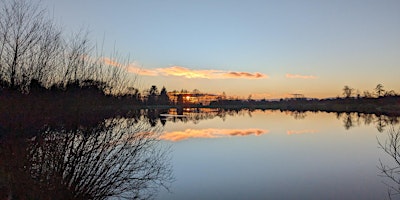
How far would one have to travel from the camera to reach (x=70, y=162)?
4973 millimetres

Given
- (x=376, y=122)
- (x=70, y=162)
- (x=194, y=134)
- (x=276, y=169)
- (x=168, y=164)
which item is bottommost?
(x=276, y=169)

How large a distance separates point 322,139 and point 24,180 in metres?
18.9

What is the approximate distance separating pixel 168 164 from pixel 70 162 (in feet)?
17.9

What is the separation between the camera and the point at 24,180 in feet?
14.3

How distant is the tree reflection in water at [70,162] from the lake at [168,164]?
1cm

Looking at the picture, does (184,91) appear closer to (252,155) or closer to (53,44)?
(252,155)

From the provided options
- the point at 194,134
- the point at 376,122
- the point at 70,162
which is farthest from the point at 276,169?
the point at 376,122

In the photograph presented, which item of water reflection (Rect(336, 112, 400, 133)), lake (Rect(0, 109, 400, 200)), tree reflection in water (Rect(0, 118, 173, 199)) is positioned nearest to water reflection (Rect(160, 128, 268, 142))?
lake (Rect(0, 109, 400, 200))

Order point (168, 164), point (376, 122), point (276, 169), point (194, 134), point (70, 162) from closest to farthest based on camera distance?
point (70, 162)
point (168, 164)
point (276, 169)
point (194, 134)
point (376, 122)

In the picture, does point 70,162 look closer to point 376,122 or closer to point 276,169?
point 276,169

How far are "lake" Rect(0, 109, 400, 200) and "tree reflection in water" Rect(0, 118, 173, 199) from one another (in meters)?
0.01

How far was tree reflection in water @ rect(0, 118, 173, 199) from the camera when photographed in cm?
434

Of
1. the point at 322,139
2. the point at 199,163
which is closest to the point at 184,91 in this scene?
the point at 322,139

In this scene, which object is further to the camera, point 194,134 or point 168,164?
point 194,134
